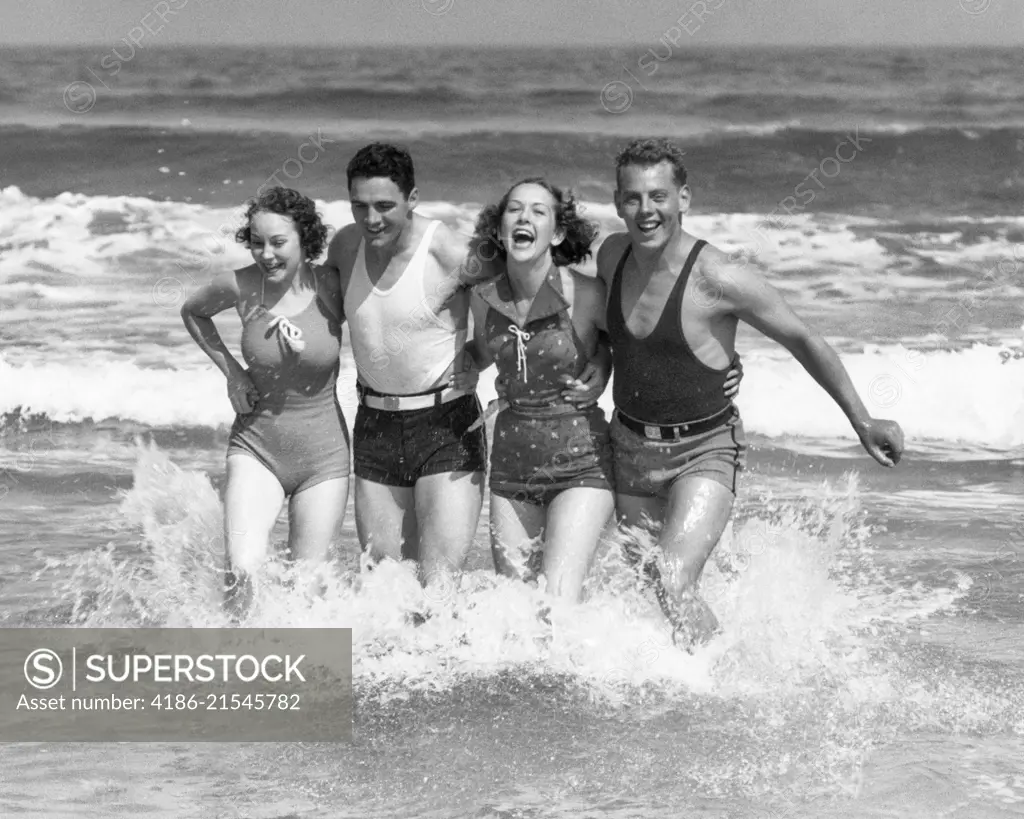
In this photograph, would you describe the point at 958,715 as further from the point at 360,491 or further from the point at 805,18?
the point at 805,18

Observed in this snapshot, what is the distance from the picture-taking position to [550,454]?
17.1ft

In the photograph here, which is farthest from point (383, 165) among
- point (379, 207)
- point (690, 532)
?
point (690, 532)

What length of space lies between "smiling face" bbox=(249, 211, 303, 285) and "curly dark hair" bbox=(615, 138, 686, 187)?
1272mm

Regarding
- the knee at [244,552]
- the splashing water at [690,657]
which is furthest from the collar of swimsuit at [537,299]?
the knee at [244,552]

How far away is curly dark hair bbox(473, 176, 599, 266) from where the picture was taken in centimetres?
523

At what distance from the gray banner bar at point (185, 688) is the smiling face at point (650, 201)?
1944 millimetres

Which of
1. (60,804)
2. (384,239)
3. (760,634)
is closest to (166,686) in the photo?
(60,804)

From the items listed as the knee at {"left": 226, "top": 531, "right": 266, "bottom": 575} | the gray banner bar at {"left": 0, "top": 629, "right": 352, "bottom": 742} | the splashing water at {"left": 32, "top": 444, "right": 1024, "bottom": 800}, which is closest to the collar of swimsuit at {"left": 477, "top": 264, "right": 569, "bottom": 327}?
the splashing water at {"left": 32, "top": 444, "right": 1024, "bottom": 800}

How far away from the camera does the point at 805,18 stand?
2123cm

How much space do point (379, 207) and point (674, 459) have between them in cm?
143

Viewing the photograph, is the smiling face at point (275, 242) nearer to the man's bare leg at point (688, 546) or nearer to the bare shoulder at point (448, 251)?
the bare shoulder at point (448, 251)

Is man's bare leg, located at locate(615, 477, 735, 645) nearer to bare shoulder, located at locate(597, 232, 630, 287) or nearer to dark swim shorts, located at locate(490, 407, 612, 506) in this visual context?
dark swim shorts, located at locate(490, 407, 612, 506)

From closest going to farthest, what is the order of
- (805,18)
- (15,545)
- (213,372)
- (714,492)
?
1. (714,492)
2. (15,545)
3. (213,372)
4. (805,18)

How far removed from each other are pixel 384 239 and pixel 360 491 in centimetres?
99
